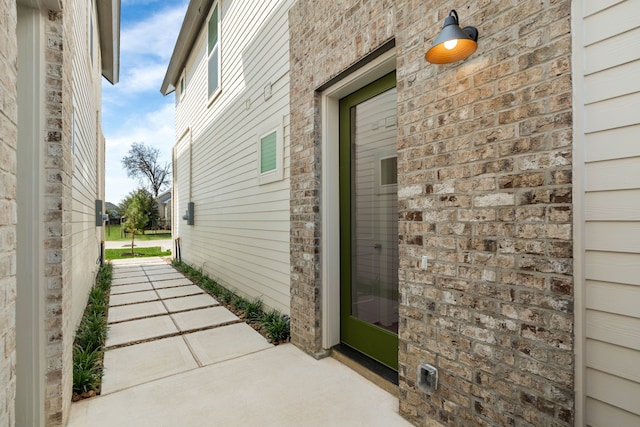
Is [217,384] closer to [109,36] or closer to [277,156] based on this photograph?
[277,156]

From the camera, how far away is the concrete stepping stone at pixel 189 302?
4.64m

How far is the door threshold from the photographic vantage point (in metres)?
2.40

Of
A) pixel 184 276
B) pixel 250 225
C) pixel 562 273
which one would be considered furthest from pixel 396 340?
pixel 184 276

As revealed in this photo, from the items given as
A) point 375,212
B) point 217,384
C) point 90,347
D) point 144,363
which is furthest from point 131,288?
point 375,212

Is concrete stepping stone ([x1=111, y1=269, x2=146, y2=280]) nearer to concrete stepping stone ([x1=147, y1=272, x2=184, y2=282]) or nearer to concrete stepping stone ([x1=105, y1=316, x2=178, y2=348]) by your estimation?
concrete stepping stone ([x1=147, y1=272, x2=184, y2=282])

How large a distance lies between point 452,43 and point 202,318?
160 inches

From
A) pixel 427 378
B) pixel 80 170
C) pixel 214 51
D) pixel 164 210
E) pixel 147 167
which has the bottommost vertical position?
pixel 427 378

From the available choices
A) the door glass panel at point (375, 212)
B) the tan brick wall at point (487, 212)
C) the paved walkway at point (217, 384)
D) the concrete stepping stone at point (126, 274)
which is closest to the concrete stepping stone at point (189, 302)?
the paved walkway at point (217, 384)

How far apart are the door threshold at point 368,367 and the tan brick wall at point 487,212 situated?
0.31 metres

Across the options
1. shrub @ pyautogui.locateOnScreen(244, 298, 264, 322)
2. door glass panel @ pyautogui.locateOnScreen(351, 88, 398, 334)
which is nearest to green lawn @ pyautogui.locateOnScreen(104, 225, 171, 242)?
shrub @ pyautogui.locateOnScreen(244, 298, 264, 322)

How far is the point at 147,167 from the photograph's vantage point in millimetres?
32438

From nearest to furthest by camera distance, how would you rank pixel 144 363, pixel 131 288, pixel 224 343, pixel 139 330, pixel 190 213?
pixel 144 363 < pixel 224 343 < pixel 139 330 < pixel 131 288 < pixel 190 213

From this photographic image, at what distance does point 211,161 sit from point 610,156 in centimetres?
646

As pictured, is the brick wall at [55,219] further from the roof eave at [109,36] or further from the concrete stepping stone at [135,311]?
the roof eave at [109,36]
